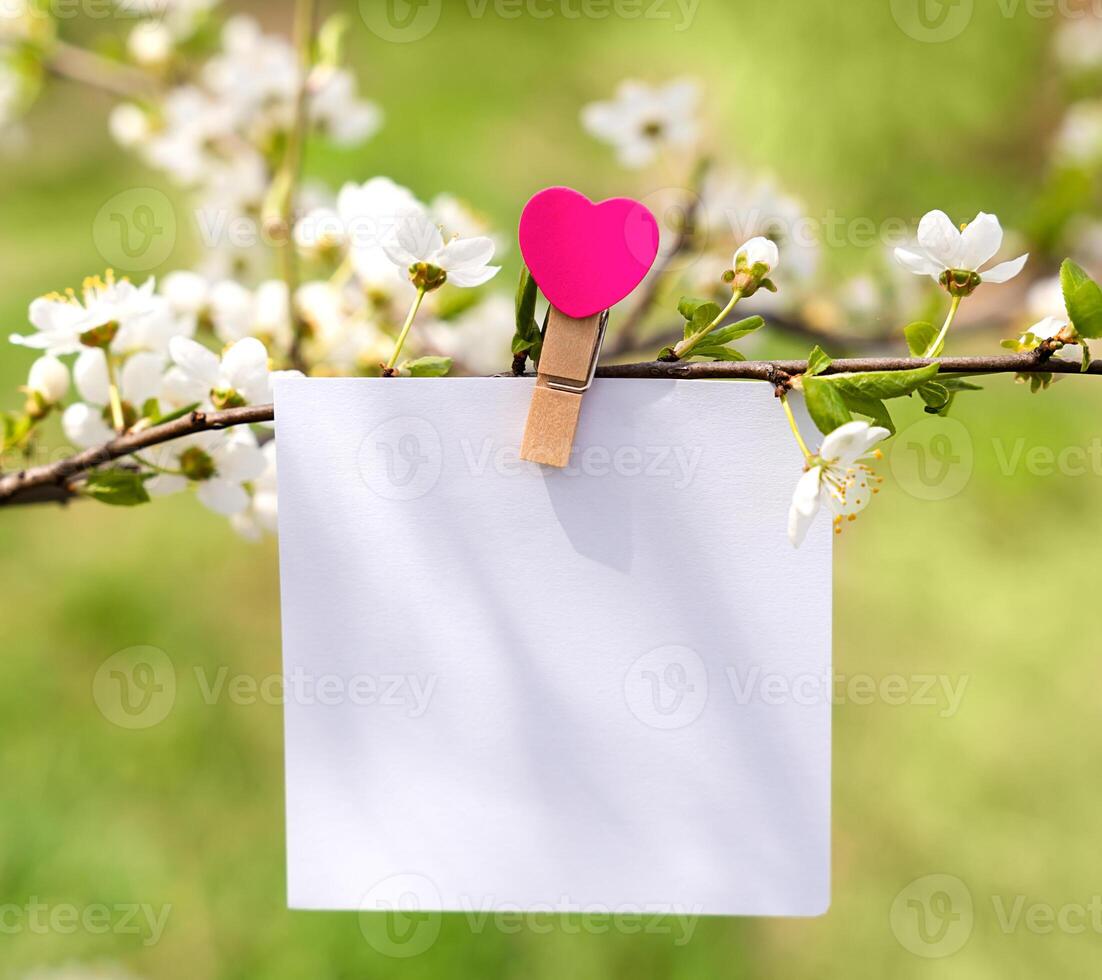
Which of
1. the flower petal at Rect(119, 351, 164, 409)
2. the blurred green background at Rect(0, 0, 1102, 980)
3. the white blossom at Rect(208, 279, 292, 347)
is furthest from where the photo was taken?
the blurred green background at Rect(0, 0, 1102, 980)

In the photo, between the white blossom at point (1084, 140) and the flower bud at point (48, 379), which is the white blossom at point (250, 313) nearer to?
the flower bud at point (48, 379)

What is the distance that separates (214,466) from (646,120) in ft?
2.01

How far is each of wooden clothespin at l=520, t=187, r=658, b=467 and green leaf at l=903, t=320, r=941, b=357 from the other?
0.14m

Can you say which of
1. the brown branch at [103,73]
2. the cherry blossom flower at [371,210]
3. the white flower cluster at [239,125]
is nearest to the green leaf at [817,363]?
the cherry blossom flower at [371,210]

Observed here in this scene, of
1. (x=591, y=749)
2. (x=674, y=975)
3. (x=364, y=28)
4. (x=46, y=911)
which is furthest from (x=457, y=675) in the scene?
(x=364, y=28)

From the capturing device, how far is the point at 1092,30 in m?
1.93

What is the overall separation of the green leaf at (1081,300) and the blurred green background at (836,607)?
3.31 feet

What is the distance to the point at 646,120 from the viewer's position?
Answer: 0.94 metres

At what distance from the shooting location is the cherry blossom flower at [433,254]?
47 centimetres

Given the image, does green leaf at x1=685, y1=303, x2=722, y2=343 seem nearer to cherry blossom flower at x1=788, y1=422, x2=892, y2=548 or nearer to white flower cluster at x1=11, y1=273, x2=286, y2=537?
cherry blossom flower at x1=788, y1=422, x2=892, y2=548

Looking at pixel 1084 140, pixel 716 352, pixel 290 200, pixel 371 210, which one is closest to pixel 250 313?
pixel 290 200

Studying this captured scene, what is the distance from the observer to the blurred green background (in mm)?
1310

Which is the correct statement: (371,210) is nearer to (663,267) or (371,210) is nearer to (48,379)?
(48,379)

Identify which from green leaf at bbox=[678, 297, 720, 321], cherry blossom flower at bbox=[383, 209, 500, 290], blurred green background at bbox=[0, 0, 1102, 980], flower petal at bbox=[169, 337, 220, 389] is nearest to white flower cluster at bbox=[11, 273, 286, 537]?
flower petal at bbox=[169, 337, 220, 389]
